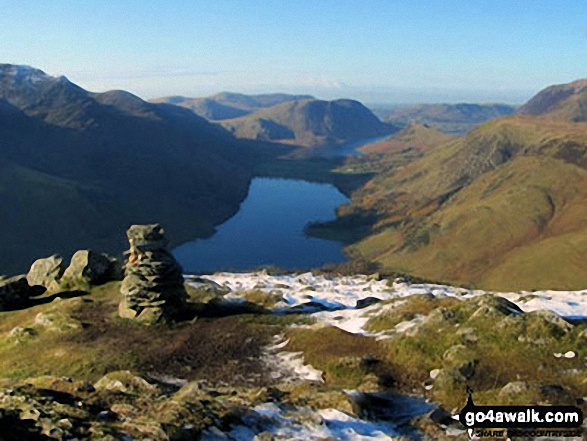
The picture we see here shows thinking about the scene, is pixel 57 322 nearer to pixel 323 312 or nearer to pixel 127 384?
pixel 127 384

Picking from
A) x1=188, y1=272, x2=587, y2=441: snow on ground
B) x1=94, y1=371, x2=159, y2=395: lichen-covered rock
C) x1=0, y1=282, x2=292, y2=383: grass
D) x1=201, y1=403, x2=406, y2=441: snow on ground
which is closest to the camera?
x1=201, y1=403, x2=406, y2=441: snow on ground

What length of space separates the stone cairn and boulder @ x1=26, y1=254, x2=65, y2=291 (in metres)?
14.2

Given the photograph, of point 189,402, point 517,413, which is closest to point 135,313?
point 189,402

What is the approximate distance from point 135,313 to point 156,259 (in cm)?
461

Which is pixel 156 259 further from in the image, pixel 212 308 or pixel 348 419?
pixel 348 419

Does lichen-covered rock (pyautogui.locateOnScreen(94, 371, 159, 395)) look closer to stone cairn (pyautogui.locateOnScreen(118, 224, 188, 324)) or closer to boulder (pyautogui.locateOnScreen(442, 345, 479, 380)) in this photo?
stone cairn (pyautogui.locateOnScreen(118, 224, 188, 324))

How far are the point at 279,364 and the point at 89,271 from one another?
2796 cm

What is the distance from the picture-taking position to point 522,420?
21.3 metres

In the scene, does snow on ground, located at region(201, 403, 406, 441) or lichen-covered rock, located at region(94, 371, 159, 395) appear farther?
lichen-covered rock, located at region(94, 371, 159, 395)

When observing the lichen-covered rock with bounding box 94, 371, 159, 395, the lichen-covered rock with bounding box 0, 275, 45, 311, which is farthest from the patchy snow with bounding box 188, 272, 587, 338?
the lichen-covered rock with bounding box 0, 275, 45, 311

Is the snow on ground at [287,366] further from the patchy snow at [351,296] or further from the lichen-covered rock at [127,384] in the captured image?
the lichen-covered rock at [127,384]

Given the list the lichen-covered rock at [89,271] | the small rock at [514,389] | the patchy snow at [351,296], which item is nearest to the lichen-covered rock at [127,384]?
the patchy snow at [351,296]

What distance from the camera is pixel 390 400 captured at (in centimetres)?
2559

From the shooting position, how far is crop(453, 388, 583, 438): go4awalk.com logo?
20.6m
